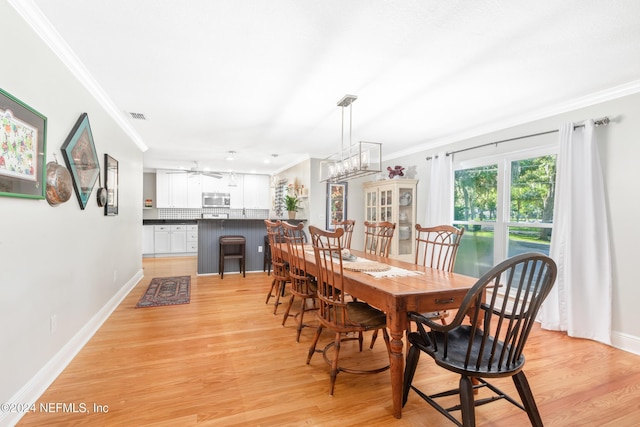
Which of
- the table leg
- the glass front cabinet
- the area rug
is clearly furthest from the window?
the area rug

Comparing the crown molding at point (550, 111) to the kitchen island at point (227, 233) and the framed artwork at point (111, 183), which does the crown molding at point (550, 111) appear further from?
the framed artwork at point (111, 183)

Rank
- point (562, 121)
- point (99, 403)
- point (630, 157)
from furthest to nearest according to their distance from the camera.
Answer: point (562, 121) < point (630, 157) < point (99, 403)

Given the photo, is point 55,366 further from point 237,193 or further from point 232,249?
point 237,193

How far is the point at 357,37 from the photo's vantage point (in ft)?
6.44

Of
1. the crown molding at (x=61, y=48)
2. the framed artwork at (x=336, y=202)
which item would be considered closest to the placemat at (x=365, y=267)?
the crown molding at (x=61, y=48)

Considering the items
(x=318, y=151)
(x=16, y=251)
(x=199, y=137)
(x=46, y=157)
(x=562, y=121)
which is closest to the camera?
(x=16, y=251)

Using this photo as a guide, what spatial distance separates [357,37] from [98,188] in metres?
2.74

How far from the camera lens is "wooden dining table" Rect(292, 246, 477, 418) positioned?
1688mm

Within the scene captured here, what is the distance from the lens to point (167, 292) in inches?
168

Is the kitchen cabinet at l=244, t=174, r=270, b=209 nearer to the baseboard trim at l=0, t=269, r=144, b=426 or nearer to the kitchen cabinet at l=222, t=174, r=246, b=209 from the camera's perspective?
the kitchen cabinet at l=222, t=174, r=246, b=209

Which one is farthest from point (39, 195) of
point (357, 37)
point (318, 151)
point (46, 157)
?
point (318, 151)

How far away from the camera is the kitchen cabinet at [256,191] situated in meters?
8.56

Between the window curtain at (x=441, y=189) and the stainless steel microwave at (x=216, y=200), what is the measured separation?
18.6 ft

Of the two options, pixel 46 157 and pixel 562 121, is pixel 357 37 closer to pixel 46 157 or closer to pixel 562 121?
pixel 46 157
